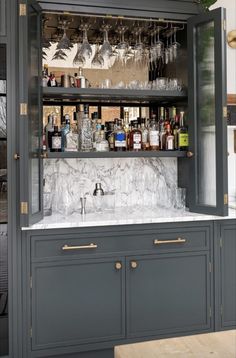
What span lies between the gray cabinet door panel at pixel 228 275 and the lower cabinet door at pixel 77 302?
0.75m

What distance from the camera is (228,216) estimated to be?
9.54 ft

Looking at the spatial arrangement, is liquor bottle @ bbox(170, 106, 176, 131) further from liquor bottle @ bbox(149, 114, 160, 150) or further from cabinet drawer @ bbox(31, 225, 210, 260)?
cabinet drawer @ bbox(31, 225, 210, 260)

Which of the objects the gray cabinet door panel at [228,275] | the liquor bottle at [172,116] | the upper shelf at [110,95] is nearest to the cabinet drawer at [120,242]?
the gray cabinet door panel at [228,275]

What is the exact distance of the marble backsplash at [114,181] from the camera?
10.6ft

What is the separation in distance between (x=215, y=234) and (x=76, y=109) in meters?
1.43

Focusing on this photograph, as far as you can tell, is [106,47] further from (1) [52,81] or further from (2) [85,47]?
(1) [52,81]

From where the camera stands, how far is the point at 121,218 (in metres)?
2.78

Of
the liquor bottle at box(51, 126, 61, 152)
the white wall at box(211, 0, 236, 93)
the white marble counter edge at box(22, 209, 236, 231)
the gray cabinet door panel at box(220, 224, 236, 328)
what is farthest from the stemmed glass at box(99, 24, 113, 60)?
the gray cabinet door panel at box(220, 224, 236, 328)

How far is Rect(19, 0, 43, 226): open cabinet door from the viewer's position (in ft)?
8.21

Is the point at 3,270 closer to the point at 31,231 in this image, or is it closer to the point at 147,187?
the point at 31,231

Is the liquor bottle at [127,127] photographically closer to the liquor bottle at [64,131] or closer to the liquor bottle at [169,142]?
the liquor bottle at [169,142]

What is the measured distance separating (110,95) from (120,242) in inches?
42.2

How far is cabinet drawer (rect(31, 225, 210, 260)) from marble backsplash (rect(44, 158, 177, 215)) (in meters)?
0.50

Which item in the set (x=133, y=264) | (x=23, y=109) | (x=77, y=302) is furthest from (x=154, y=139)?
(x=77, y=302)
